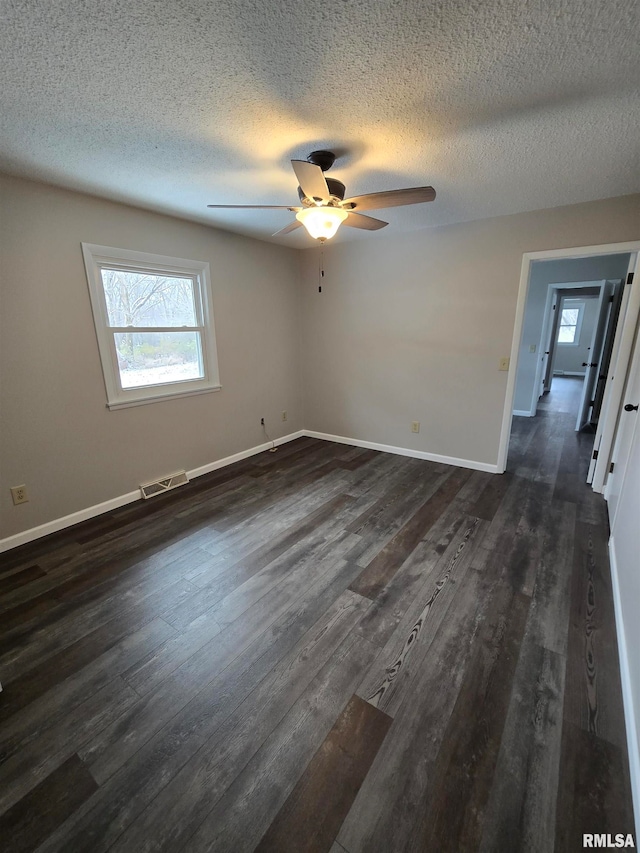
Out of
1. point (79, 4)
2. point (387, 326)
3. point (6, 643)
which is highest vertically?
point (79, 4)

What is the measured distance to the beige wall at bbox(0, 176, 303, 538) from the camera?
2334 millimetres

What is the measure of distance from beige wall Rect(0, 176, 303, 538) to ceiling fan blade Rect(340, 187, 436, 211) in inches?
74.8

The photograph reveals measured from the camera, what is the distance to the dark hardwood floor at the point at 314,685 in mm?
1089

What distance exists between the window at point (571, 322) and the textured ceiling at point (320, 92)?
9042mm

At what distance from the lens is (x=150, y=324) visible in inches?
122

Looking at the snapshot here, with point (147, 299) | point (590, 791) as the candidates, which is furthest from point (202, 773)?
point (147, 299)

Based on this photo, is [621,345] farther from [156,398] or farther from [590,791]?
[156,398]

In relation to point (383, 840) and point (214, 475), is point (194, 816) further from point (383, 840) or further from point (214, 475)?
point (214, 475)

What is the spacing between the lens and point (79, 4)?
104 cm

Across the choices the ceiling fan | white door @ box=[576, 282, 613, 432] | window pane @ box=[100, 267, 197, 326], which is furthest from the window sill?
white door @ box=[576, 282, 613, 432]

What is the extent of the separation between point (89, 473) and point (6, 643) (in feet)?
4.34

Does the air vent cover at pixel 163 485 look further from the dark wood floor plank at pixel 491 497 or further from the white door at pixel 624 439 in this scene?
the white door at pixel 624 439

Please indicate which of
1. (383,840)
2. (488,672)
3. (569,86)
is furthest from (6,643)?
(569,86)

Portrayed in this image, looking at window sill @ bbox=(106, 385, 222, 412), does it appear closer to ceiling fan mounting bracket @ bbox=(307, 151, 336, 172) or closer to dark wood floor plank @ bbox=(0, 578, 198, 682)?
dark wood floor plank @ bbox=(0, 578, 198, 682)
